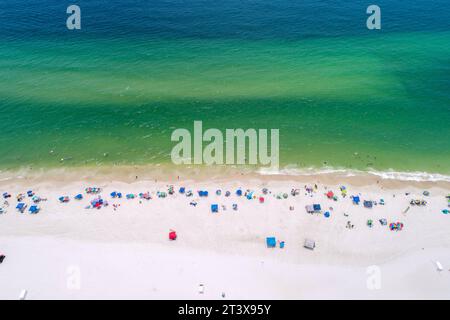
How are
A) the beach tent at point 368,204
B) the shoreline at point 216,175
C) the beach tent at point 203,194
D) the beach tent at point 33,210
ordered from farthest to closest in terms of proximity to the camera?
the shoreline at point 216,175, the beach tent at point 203,194, the beach tent at point 368,204, the beach tent at point 33,210

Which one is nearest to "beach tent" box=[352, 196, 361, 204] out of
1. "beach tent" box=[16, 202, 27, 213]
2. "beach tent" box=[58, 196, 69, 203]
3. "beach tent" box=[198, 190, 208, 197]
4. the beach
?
the beach

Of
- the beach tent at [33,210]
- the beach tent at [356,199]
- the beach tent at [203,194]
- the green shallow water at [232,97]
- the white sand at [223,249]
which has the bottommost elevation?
the white sand at [223,249]

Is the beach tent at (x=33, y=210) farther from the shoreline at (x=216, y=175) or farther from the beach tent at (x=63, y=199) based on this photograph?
the shoreline at (x=216, y=175)

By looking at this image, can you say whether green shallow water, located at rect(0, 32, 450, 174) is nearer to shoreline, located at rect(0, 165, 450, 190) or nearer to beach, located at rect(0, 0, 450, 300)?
beach, located at rect(0, 0, 450, 300)

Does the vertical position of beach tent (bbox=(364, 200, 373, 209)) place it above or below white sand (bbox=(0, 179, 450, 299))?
above

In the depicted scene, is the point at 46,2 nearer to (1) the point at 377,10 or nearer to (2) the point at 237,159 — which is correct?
(2) the point at 237,159

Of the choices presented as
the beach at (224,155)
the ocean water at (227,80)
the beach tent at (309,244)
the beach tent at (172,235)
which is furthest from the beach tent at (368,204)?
the beach tent at (172,235)

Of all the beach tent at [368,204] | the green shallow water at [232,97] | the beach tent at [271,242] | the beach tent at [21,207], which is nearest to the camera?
the beach tent at [271,242]
